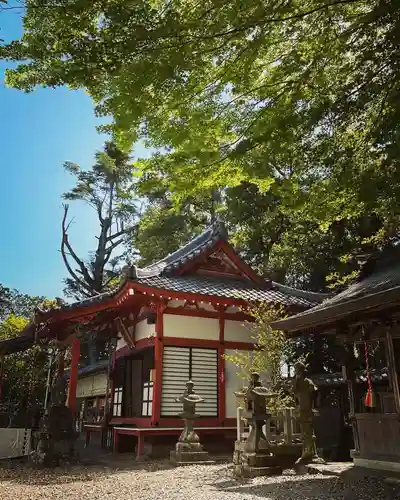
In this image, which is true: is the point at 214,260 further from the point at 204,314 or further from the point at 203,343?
the point at 203,343

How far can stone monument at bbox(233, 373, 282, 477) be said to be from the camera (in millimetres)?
8508

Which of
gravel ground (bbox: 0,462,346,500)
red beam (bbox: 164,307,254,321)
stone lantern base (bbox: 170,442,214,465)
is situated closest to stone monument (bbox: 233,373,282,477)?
gravel ground (bbox: 0,462,346,500)

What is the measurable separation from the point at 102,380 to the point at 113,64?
19.9m

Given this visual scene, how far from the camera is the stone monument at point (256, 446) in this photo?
8508 mm

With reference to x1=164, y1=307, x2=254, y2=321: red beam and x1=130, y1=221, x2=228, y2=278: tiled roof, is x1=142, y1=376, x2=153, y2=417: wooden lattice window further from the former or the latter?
x1=130, y1=221, x2=228, y2=278: tiled roof

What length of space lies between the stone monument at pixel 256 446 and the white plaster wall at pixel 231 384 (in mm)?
4484

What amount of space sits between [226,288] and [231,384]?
Result: 3.00 meters

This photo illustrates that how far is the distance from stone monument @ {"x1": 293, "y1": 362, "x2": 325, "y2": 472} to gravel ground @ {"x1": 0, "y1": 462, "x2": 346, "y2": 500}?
54 centimetres

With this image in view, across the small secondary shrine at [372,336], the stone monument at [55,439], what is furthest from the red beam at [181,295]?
the small secondary shrine at [372,336]

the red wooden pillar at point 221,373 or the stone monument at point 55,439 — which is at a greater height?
the red wooden pillar at point 221,373

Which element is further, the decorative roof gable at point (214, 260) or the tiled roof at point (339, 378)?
the decorative roof gable at point (214, 260)

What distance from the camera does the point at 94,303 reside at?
13.5m

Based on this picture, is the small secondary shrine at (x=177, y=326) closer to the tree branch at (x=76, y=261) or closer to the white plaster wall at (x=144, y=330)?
the white plaster wall at (x=144, y=330)

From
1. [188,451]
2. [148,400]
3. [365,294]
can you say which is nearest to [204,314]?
[148,400]
